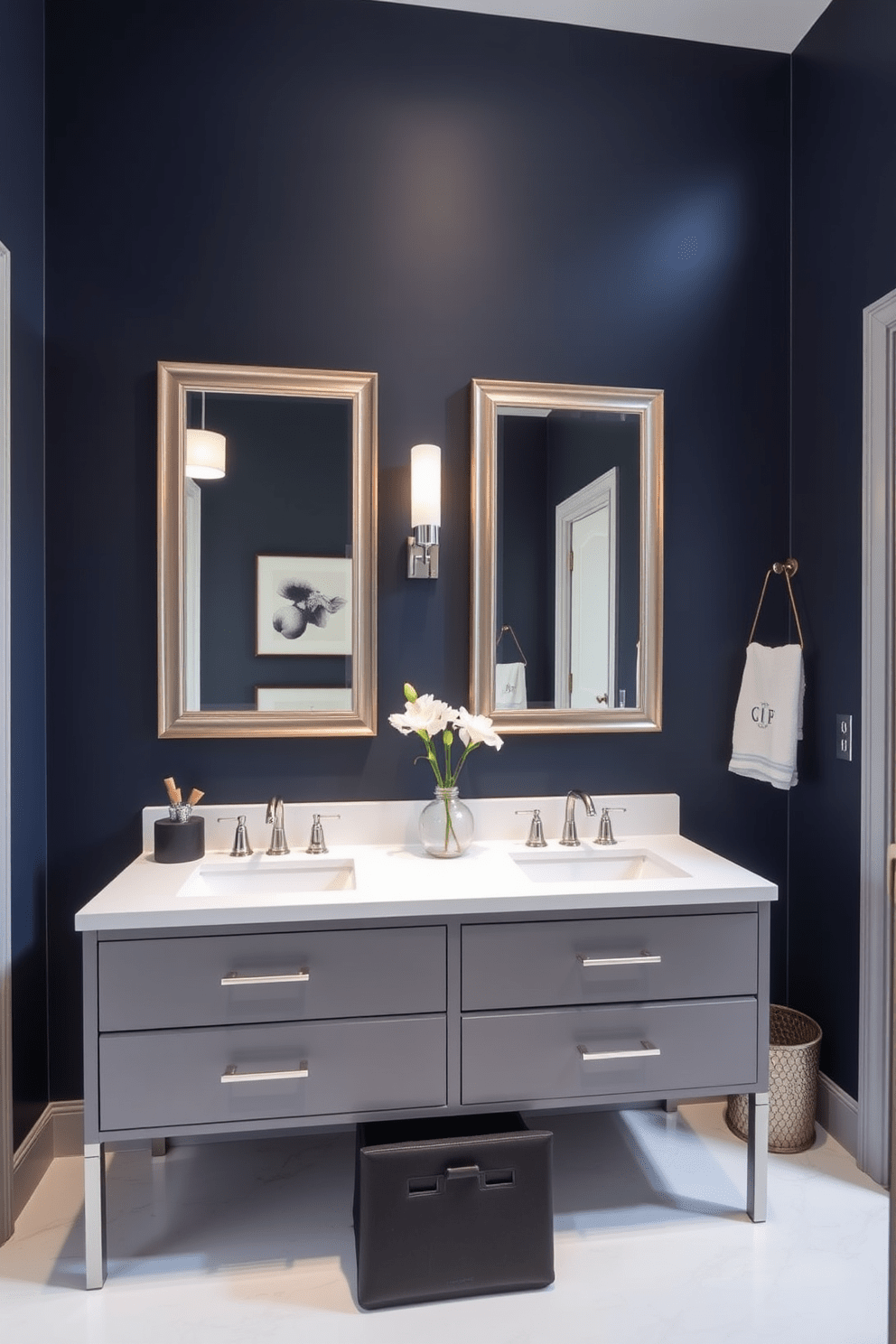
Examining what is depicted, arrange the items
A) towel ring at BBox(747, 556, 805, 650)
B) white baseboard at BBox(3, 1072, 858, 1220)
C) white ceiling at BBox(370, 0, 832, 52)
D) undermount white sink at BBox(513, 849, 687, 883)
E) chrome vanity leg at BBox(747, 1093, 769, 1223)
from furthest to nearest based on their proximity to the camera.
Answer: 1. towel ring at BBox(747, 556, 805, 650)
2. white ceiling at BBox(370, 0, 832, 52)
3. undermount white sink at BBox(513, 849, 687, 883)
4. white baseboard at BBox(3, 1072, 858, 1220)
5. chrome vanity leg at BBox(747, 1093, 769, 1223)

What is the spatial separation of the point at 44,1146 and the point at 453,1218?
3.49ft

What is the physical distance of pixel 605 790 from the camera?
7.48 ft

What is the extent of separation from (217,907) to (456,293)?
63.2 inches

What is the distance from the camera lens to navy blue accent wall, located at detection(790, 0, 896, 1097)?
2.03 metres

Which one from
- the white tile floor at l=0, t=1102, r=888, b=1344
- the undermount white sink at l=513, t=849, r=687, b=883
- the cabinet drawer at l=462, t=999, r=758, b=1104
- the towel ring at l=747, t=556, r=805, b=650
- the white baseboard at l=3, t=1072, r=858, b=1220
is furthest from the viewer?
the towel ring at l=747, t=556, r=805, b=650

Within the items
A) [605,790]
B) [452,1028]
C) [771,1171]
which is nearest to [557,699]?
[605,790]

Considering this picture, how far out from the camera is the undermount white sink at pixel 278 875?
1.96 metres

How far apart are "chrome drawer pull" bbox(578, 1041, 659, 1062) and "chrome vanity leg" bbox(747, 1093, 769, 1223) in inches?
10.5

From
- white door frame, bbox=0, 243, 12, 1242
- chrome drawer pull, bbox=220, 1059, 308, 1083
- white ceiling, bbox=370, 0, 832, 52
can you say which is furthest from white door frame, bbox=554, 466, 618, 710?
white door frame, bbox=0, 243, 12, 1242

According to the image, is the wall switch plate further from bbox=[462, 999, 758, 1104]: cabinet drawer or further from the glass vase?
the glass vase

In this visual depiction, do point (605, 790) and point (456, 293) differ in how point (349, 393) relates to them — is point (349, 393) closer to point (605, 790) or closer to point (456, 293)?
point (456, 293)

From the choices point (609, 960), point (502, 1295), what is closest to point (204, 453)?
point (609, 960)

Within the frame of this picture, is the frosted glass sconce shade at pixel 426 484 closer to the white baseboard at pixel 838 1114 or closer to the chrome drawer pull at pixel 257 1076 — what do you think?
the chrome drawer pull at pixel 257 1076

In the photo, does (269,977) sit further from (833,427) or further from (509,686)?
(833,427)
